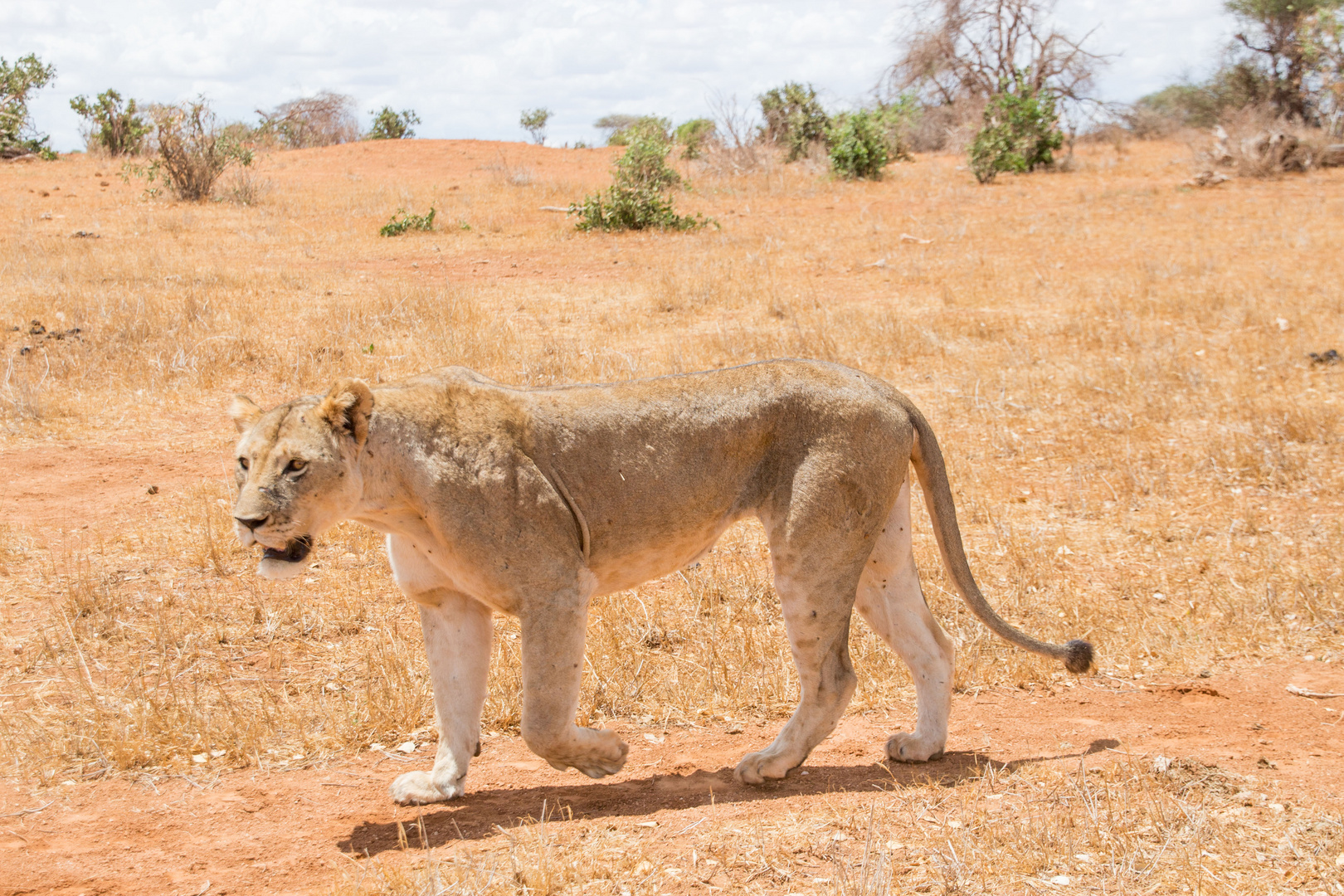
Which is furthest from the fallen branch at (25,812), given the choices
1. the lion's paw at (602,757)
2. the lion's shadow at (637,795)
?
the lion's paw at (602,757)

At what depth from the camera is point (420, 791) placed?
4.04 metres

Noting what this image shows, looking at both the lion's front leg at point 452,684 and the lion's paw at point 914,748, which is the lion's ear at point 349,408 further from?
the lion's paw at point 914,748

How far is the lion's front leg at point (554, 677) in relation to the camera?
3662 millimetres

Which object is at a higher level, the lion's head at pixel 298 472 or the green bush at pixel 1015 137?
the green bush at pixel 1015 137

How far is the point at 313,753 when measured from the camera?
4.54m

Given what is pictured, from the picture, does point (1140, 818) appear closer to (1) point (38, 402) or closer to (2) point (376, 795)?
(2) point (376, 795)

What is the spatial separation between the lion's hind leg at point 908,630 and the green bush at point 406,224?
1418 centimetres

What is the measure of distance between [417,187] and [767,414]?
20.8m

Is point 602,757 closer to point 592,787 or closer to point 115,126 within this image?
point 592,787

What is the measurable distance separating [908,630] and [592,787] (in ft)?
4.18

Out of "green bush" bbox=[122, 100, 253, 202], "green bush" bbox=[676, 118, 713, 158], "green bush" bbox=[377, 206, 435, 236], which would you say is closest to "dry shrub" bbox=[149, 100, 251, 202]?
"green bush" bbox=[122, 100, 253, 202]

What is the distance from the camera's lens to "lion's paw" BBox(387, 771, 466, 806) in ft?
13.2

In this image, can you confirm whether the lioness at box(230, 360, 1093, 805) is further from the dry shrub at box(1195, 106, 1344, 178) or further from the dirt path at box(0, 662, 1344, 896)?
the dry shrub at box(1195, 106, 1344, 178)

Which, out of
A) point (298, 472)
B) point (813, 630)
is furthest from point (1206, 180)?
point (298, 472)
